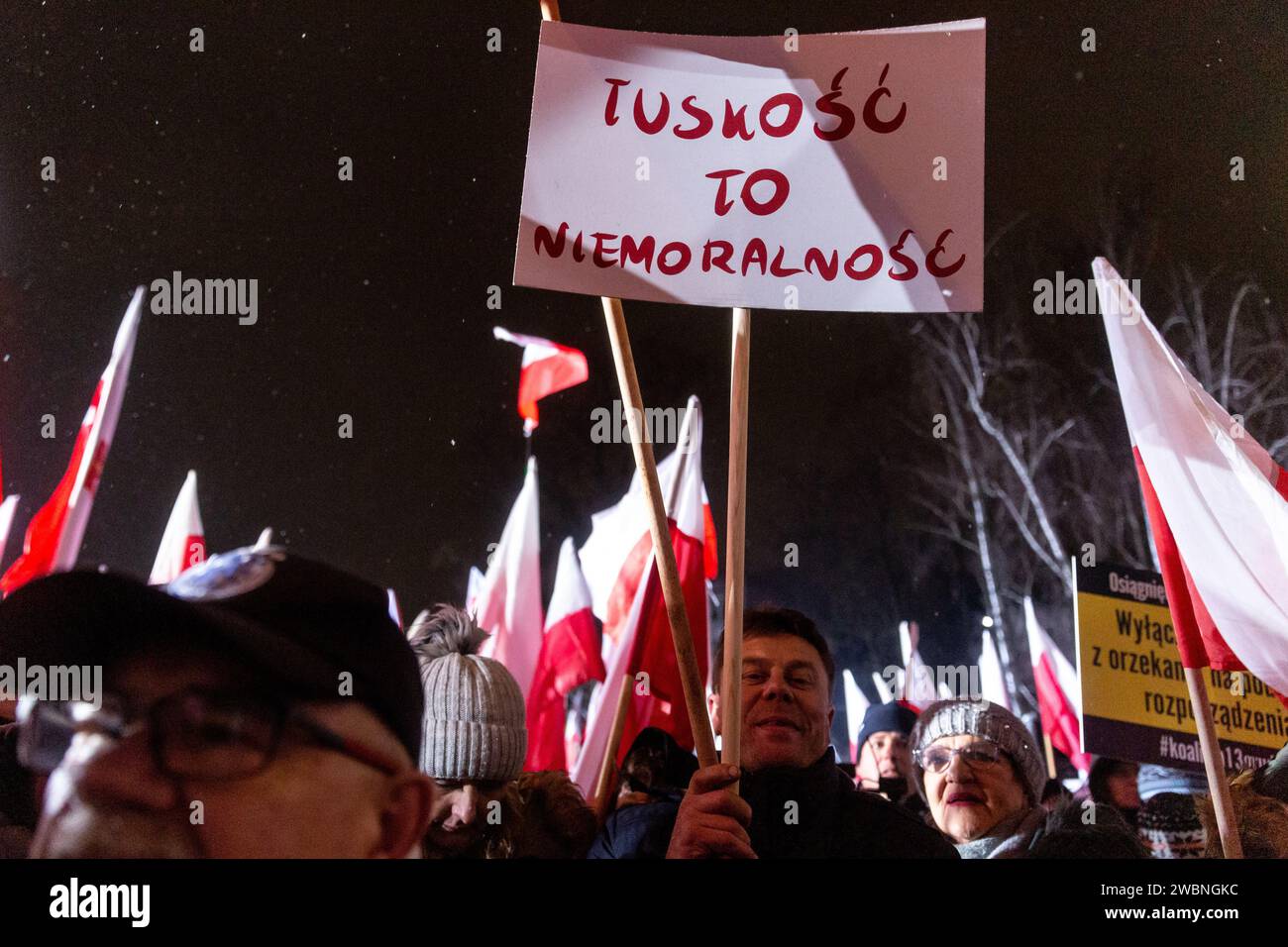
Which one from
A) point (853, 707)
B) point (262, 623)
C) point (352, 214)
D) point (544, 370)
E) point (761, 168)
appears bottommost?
point (262, 623)

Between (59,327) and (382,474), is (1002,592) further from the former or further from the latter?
(59,327)

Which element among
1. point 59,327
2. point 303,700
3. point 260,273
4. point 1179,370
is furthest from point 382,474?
point 303,700

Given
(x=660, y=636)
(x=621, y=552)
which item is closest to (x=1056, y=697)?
(x=621, y=552)

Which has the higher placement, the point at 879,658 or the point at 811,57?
the point at 811,57

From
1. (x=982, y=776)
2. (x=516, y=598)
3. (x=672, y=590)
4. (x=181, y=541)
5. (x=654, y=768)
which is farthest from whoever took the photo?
(x=516, y=598)

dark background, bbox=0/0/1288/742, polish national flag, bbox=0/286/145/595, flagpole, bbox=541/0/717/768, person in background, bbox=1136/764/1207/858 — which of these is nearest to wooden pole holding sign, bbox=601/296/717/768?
flagpole, bbox=541/0/717/768

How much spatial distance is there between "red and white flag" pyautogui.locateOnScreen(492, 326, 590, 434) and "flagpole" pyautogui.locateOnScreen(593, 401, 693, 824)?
0.80 metres

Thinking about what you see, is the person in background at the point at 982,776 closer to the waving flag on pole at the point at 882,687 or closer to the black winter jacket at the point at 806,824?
the black winter jacket at the point at 806,824

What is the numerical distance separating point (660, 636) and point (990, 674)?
293 centimetres

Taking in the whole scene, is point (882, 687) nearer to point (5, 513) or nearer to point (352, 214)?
point (352, 214)

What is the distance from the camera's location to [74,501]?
3238 mm

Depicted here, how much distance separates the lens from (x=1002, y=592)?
21.2 feet

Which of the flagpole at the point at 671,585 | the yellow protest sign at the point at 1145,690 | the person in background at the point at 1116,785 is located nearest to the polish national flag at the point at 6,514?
the flagpole at the point at 671,585

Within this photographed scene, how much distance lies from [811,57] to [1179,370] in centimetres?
132
